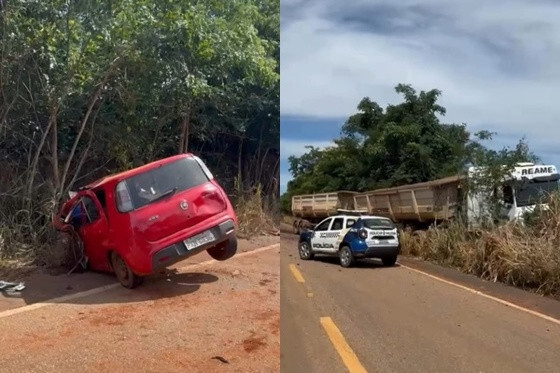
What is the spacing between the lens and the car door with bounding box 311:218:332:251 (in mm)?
1871

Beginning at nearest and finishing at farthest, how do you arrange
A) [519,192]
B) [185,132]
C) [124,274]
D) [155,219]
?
[155,219] < [124,274] < [185,132] < [519,192]

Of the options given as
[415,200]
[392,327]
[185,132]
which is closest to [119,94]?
[185,132]

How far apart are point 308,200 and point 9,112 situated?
1.05 metres

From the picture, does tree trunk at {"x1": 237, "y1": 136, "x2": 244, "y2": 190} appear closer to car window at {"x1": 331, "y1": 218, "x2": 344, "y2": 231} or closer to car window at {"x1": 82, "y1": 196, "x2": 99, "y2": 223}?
car window at {"x1": 331, "y1": 218, "x2": 344, "y2": 231}

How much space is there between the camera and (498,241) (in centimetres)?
206

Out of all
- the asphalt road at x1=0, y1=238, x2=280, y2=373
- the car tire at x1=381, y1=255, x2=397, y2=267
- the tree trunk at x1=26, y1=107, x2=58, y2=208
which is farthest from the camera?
the tree trunk at x1=26, y1=107, x2=58, y2=208

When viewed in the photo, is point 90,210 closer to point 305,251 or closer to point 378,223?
point 305,251

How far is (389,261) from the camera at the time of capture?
2.01 m

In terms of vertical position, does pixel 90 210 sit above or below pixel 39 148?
below

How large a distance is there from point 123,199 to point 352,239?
0.70 meters

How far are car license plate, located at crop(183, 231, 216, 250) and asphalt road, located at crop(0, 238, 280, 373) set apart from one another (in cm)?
9

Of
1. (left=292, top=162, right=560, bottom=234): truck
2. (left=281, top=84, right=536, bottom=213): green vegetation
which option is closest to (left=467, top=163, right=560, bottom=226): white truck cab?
(left=292, top=162, right=560, bottom=234): truck

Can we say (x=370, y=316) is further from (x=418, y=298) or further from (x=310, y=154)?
(x=310, y=154)

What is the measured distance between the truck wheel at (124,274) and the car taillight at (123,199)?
150 millimetres
